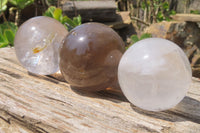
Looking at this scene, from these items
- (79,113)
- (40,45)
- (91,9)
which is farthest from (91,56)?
(91,9)

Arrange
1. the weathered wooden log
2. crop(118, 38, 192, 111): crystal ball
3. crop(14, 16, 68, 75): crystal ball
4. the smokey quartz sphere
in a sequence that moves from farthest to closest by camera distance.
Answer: the weathered wooden log, crop(14, 16, 68, 75): crystal ball, the smokey quartz sphere, crop(118, 38, 192, 111): crystal ball

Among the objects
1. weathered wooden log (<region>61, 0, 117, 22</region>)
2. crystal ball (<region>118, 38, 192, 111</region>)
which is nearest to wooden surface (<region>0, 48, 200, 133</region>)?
crystal ball (<region>118, 38, 192, 111</region>)

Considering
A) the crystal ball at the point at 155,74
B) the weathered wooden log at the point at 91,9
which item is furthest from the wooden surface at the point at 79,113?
the weathered wooden log at the point at 91,9

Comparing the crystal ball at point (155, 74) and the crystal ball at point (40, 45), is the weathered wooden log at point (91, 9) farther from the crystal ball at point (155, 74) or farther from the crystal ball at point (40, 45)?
the crystal ball at point (155, 74)

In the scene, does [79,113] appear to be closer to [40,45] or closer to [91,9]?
[40,45]

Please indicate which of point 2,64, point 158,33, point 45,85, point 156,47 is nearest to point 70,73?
point 45,85

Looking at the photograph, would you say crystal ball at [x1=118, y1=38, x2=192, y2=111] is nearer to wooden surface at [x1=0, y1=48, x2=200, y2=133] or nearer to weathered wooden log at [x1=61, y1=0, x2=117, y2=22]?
wooden surface at [x1=0, y1=48, x2=200, y2=133]

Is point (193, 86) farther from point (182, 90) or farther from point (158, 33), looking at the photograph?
point (158, 33)
